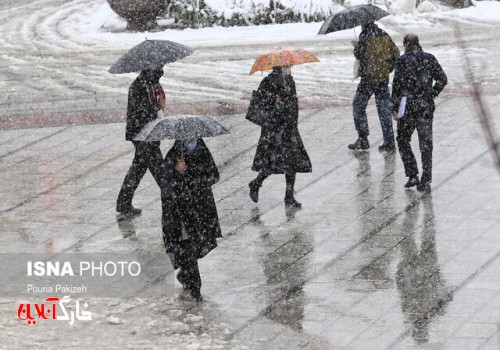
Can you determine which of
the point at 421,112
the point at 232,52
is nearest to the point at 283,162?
the point at 421,112

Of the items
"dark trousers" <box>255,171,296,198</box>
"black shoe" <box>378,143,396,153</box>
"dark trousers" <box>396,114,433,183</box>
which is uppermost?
"dark trousers" <box>396,114,433,183</box>

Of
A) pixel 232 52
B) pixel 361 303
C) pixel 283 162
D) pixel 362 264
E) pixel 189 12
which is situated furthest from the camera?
pixel 189 12

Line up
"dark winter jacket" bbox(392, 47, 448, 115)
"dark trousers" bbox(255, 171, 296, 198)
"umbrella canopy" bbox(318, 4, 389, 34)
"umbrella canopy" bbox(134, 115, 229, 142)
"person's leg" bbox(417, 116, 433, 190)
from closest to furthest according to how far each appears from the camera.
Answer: "umbrella canopy" bbox(134, 115, 229, 142)
"dark trousers" bbox(255, 171, 296, 198)
"dark winter jacket" bbox(392, 47, 448, 115)
"person's leg" bbox(417, 116, 433, 190)
"umbrella canopy" bbox(318, 4, 389, 34)

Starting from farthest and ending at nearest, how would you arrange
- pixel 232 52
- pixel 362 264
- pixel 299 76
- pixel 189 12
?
pixel 189 12 < pixel 232 52 < pixel 299 76 < pixel 362 264

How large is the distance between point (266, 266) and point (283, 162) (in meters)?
1.83

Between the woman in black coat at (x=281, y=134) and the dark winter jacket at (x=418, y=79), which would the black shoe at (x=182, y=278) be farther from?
the dark winter jacket at (x=418, y=79)

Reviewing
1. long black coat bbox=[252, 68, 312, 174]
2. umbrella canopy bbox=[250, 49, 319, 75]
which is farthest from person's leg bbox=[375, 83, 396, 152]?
umbrella canopy bbox=[250, 49, 319, 75]

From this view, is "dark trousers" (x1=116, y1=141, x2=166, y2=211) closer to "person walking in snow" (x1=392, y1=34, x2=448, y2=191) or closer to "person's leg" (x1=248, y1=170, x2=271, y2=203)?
"person's leg" (x1=248, y1=170, x2=271, y2=203)

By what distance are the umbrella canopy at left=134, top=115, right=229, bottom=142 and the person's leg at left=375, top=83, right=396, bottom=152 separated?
A: 4589 millimetres

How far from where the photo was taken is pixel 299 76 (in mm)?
17562

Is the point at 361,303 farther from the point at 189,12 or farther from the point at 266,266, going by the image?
the point at 189,12

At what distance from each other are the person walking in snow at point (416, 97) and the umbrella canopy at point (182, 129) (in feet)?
10.8

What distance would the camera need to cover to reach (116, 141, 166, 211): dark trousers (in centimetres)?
1057

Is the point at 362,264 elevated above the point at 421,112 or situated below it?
below
